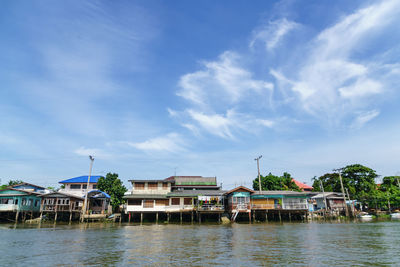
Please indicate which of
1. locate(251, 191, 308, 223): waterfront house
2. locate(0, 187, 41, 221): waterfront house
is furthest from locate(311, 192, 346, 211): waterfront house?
locate(0, 187, 41, 221): waterfront house

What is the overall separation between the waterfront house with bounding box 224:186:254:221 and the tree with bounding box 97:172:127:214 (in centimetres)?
2193

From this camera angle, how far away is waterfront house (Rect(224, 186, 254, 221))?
143 ft

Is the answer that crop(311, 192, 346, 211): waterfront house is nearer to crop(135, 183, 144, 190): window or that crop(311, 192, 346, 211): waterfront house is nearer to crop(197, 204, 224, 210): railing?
crop(197, 204, 224, 210): railing

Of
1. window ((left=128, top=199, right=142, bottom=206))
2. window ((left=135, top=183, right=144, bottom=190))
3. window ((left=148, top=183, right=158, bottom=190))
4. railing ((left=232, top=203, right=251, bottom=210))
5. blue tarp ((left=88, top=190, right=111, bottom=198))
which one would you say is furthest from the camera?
blue tarp ((left=88, top=190, right=111, bottom=198))

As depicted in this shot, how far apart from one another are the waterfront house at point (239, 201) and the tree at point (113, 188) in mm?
21930

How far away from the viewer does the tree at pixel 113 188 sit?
2014 inches

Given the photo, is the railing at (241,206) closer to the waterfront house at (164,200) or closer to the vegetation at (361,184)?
the waterfront house at (164,200)

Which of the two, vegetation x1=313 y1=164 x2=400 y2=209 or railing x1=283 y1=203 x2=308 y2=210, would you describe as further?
vegetation x1=313 y1=164 x2=400 y2=209

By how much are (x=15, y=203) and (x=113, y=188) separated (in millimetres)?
17174

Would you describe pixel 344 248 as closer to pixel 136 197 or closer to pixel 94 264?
pixel 94 264

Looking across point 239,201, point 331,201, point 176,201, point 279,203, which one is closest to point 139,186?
point 176,201

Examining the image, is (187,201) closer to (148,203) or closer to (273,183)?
(148,203)

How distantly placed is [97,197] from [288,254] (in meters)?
45.3

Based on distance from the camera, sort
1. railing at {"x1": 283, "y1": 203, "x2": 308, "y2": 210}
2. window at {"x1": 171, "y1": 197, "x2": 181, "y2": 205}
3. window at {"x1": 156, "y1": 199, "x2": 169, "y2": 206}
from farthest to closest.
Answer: railing at {"x1": 283, "y1": 203, "x2": 308, "y2": 210} → window at {"x1": 171, "y1": 197, "x2": 181, "y2": 205} → window at {"x1": 156, "y1": 199, "x2": 169, "y2": 206}
